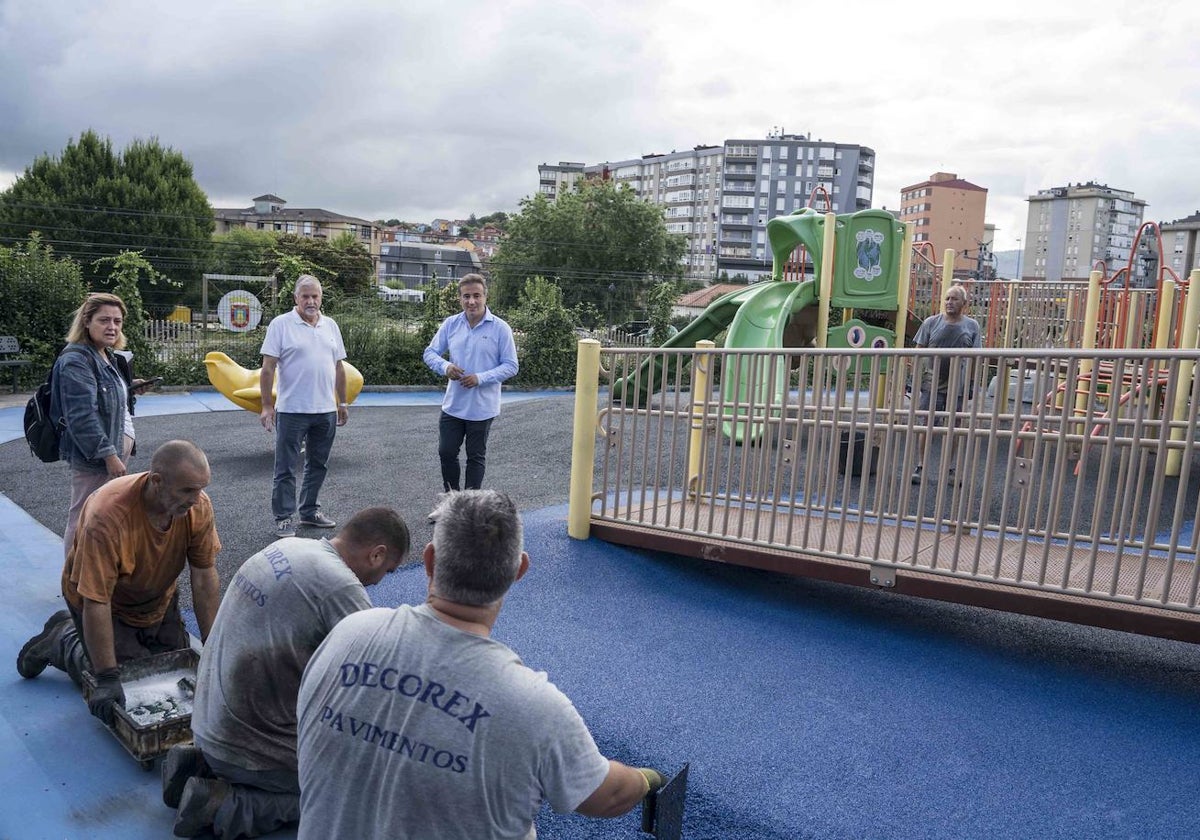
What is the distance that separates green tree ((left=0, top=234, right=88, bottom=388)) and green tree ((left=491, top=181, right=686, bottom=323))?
130ft

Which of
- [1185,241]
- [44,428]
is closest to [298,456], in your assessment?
[44,428]

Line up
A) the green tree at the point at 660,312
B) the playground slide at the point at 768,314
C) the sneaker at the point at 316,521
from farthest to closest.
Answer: the green tree at the point at 660,312
the playground slide at the point at 768,314
the sneaker at the point at 316,521

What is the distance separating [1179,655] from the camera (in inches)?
179

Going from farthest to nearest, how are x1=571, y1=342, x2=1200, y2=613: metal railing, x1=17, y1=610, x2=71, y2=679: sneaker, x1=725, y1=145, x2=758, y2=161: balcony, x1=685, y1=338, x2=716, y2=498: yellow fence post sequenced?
1. x1=725, y1=145, x2=758, y2=161: balcony
2. x1=685, y1=338, x2=716, y2=498: yellow fence post
3. x1=571, y1=342, x2=1200, y2=613: metal railing
4. x1=17, y1=610, x2=71, y2=679: sneaker

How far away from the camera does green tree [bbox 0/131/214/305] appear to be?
1778 inches

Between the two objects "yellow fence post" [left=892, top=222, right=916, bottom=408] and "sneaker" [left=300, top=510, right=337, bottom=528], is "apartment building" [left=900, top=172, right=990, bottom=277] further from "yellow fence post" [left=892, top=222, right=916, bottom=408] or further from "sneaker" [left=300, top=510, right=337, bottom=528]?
"sneaker" [left=300, top=510, right=337, bottom=528]

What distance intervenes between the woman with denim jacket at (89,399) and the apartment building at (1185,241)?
66936mm

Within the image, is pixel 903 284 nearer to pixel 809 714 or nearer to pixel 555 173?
pixel 809 714

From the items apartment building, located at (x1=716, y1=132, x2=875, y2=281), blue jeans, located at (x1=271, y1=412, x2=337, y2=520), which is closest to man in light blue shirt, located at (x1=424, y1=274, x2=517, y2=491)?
blue jeans, located at (x1=271, y1=412, x2=337, y2=520)

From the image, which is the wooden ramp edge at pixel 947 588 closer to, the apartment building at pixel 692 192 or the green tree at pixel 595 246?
the green tree at pixel 595 246

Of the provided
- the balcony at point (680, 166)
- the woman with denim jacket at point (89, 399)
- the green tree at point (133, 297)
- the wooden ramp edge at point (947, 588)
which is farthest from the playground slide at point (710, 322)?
the balcony at point (680, 166)

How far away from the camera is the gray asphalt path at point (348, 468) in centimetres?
685

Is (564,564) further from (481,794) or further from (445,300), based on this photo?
(445,300)

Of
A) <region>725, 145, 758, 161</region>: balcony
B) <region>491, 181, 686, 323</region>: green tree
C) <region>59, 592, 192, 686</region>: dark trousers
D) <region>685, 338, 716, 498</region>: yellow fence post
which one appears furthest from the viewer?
<region>725, 145, 758, 161</region>: balcony
